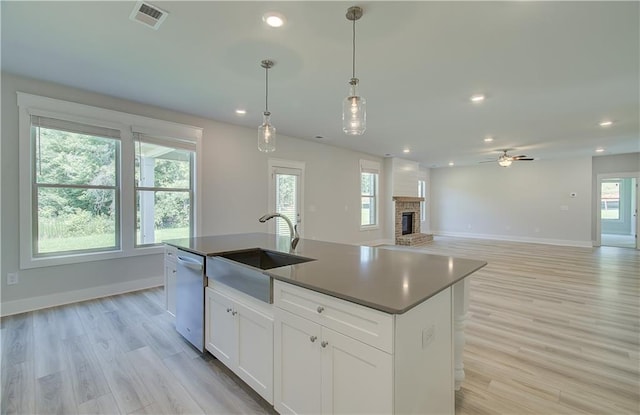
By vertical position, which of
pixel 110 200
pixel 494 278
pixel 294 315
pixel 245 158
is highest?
pixel 245 158

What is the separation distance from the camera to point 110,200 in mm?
3922

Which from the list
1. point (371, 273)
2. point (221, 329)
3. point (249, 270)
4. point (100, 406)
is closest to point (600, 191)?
point (371, 273)

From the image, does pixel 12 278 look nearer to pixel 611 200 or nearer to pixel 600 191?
pixel 600 191

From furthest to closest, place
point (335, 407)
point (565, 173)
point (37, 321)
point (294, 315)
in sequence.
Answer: point (565, 173) < point (37, 321) < point (294, 315) < point (335, 407)

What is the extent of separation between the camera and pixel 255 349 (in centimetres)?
183

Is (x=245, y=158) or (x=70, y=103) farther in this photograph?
(x=245, y=158)

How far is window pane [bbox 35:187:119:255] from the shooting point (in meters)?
3.46

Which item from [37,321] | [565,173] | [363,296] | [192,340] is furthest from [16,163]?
[565,173]

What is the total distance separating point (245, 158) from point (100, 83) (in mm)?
2338

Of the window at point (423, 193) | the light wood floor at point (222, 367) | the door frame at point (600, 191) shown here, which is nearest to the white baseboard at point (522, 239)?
the door frame at point (600, 191)

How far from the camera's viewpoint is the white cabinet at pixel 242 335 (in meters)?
1.74

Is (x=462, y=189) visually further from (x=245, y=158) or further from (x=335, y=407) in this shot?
(x=335, y=407)

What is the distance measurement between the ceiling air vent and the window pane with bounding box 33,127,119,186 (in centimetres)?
231

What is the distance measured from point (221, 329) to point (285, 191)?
4133 mm
